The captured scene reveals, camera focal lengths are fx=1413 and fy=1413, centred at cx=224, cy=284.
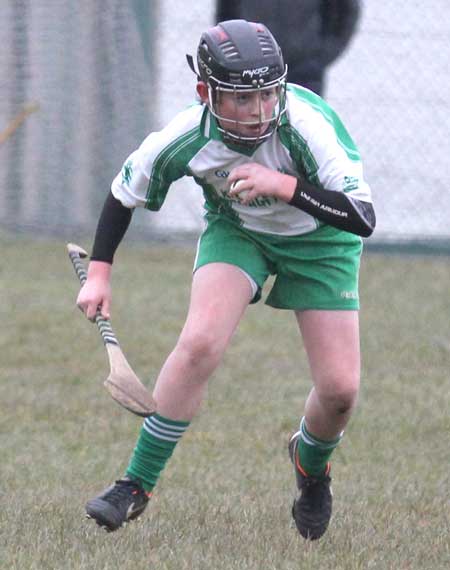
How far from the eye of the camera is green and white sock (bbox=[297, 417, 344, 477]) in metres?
4.44

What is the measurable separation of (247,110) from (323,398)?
933mm

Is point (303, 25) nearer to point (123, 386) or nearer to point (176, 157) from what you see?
point (176, 157)

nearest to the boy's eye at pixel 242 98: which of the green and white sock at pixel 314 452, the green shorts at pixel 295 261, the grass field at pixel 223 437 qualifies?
the green shorts at pixel 295 261

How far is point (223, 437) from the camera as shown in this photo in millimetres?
5926

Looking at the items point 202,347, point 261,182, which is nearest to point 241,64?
point 261,182

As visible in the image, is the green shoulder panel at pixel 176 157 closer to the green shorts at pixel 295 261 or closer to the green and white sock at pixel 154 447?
the green shorts at pixel 295 261

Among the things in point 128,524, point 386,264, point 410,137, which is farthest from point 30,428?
point 410,137

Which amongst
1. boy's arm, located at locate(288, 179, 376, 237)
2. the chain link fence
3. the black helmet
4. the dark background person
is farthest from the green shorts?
the chain link fence

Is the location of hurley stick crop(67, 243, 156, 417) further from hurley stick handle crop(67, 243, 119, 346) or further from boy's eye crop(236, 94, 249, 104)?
boy's eye crop(236, 94, 249, 104)

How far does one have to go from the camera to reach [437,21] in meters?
10.7

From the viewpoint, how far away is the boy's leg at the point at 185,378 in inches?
160

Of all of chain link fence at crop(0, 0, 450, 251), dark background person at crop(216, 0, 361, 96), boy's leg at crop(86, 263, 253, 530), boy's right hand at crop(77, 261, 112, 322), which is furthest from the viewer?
chain link fence at crop(0, 0, 450, 251)

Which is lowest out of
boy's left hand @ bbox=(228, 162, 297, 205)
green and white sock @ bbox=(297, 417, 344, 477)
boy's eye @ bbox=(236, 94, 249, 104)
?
green and white sock @ bbox=(297, 417, 344, 477)

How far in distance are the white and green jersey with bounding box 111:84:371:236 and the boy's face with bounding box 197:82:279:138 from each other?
0.14 meters
